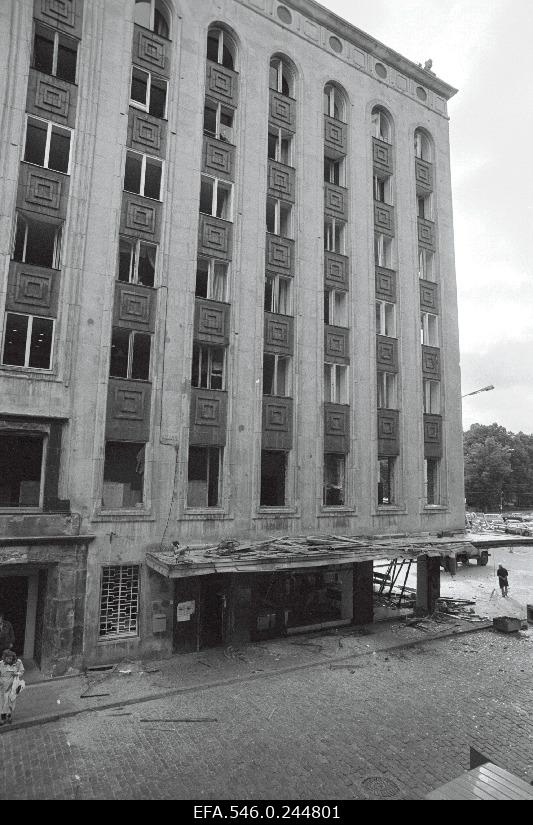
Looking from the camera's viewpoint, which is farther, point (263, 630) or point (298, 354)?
point (298, 354)

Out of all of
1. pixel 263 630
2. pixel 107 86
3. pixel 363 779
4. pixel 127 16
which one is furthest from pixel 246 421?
pixel 127 16

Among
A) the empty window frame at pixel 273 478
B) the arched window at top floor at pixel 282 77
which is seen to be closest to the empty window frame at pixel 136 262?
the empty window frame at pixel 273 478

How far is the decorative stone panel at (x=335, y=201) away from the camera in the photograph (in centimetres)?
2361

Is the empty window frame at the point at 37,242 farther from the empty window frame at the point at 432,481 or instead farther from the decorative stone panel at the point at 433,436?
the empty window frame at the point at 432,481

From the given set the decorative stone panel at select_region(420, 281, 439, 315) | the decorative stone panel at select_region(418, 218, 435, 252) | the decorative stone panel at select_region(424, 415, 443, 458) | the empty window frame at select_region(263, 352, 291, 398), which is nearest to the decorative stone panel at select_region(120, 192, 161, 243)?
the empty window frame at select_region(263, 352, 291, 398)

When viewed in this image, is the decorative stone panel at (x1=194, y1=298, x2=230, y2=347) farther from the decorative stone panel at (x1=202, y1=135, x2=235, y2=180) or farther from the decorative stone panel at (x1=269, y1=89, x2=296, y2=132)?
the decorative stone panel at (x1=269, y1=89, x2=296, y2=132)

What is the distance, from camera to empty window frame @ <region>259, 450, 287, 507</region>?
20375mm

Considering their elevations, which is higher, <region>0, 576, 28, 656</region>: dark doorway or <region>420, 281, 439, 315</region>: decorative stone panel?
<region>420, 281, 439, 315</region>: decorative stone panel

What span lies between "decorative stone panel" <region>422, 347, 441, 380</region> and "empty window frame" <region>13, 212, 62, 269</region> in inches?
685

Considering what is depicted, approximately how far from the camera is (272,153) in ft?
74.5

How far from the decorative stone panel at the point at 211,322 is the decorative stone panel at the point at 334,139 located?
10.3 meters

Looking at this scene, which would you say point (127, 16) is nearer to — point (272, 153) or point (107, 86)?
point (107, 86)

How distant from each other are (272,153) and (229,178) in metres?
3.24

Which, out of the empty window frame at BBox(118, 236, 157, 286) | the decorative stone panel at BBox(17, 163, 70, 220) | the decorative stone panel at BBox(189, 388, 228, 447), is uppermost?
the decorative stone panel at BBox(17, 163, 70, 220)
